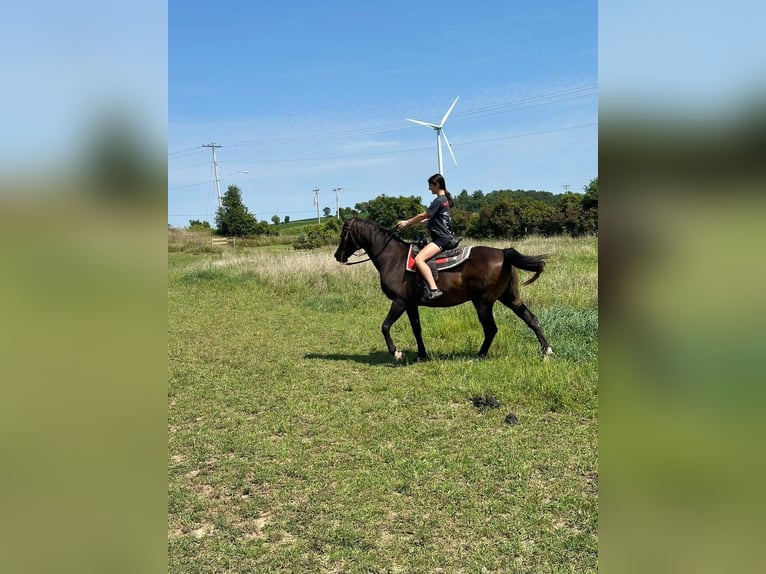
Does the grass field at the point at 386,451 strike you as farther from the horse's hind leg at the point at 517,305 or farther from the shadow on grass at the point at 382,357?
the horse's hind leg at the point at 517,305

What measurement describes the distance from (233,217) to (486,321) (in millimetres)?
41701

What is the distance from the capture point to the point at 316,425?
16.1 feet

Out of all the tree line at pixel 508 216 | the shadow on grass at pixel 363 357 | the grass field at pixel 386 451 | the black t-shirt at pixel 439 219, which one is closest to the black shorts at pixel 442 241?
the black t-shirt at pixel 439 219

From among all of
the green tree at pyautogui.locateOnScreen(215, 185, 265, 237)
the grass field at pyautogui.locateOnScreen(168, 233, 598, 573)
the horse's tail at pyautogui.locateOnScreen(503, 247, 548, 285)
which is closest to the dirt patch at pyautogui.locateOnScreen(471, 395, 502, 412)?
the grass field at pyautogui.locateOnScreen(168, 233, 598, 573)

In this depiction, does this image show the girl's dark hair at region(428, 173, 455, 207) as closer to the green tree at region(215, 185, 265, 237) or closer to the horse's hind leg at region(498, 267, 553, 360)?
the horse's hind leg at region(498, 267, 553, 360)

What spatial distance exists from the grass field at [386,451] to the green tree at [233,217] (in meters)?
37.9

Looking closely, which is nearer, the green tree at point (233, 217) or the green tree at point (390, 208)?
the green tree at point (390, 208)

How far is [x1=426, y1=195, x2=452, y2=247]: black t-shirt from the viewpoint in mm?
6270

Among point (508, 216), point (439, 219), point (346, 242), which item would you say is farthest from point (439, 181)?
point (508, 216)

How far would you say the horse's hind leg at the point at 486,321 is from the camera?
6605 millimetres
